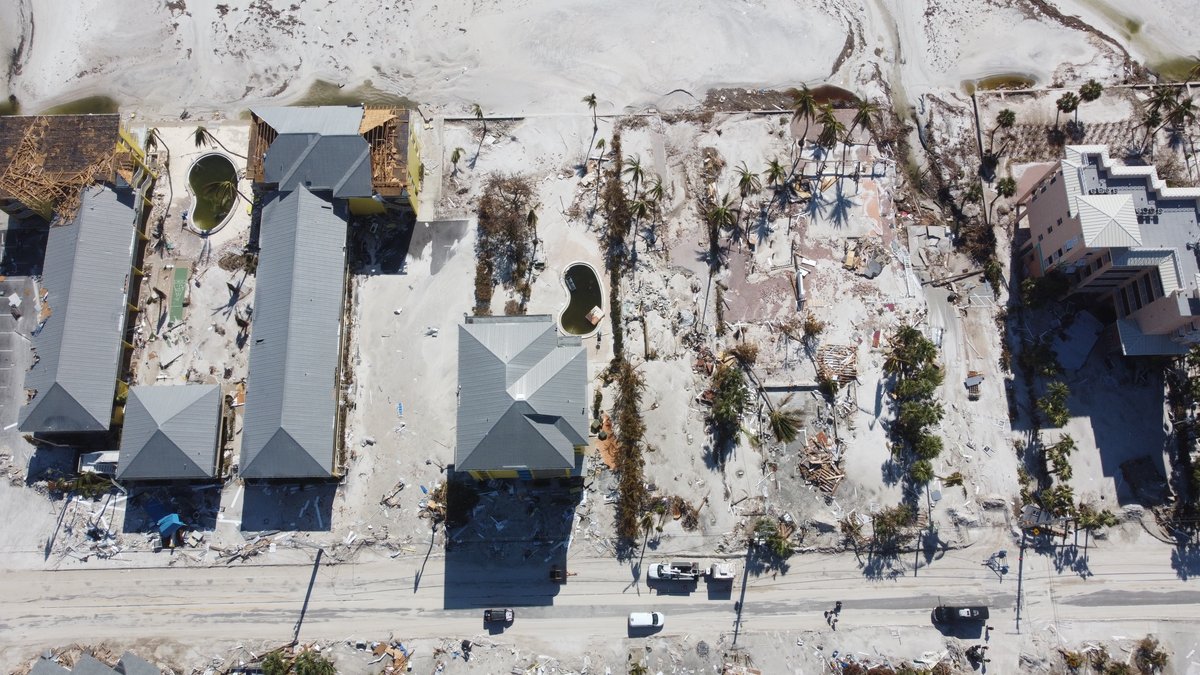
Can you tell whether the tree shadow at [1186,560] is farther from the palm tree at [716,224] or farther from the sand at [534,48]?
the palm tree at [716,224]

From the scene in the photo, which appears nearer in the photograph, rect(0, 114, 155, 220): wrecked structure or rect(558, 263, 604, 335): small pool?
rect(0, 114, 155, 220): wrecked structure

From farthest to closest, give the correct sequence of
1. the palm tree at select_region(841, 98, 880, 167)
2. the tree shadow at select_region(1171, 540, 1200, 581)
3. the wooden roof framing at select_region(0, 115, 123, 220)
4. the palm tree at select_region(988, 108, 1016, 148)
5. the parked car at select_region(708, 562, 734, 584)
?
the palm tree at select_region(841, 98, 880, 167) < the palm tree at select_region(988, 108, 1016, 148) < the wooden roof framing at select_region(0, 115, 123, 220) < the tree shadow at select_region(1171, 540, 1200, 581) < the parked car at select_region(708, 562, 734, 584)

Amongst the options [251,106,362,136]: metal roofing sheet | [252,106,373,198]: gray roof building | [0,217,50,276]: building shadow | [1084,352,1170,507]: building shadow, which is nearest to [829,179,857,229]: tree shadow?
[1084,352,1170,507]: building shadow

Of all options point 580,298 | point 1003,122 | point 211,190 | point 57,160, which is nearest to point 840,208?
point 1003,122

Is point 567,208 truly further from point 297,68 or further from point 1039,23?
point 1039,23

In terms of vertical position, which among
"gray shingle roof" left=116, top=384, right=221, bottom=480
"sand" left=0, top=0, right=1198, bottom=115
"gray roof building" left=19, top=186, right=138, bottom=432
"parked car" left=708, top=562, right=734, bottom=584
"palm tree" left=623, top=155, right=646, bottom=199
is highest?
"sand" left=0, top=0, right=1198, bottom=115

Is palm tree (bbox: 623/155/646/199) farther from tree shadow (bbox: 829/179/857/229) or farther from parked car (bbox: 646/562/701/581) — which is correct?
parked car (bbox: 646/562/701/581)
